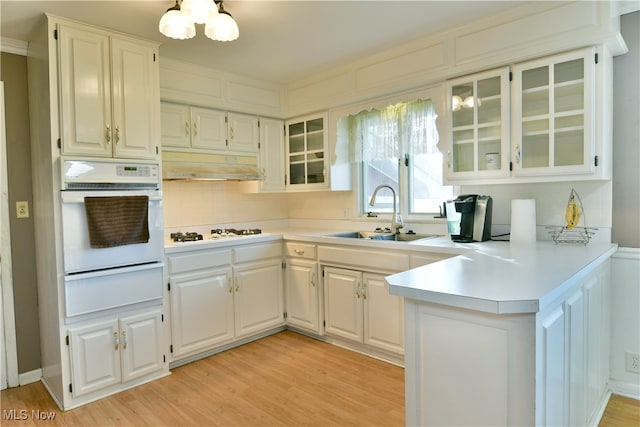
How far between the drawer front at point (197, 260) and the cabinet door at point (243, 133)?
1035 millimetres

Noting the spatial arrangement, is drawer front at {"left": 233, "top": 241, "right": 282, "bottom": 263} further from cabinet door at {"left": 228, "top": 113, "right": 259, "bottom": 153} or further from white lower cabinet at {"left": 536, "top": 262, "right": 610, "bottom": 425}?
white lower cabinet at {"left": 536, "top": 262, "right": 610, "bottom": 425}

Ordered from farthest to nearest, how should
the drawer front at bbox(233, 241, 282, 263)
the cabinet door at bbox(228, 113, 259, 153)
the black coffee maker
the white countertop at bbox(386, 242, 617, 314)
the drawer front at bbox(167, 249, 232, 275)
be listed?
the cabinet door at bbox(228, 113, 259, 153)
the drawer front at bbox(233, 241, 282, 263)
the drawer front at bbox(167, 249, 232, 275)
the black coffee maker
the white countertop at bbox(386, 242, 617, 314)

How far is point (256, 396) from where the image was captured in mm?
2498

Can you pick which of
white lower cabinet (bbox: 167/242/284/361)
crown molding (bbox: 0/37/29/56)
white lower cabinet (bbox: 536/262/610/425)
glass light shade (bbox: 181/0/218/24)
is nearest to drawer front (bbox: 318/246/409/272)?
white lower cabinet (bbox: 167/242/284/361)

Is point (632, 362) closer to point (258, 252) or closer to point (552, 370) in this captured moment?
point (552, 370)

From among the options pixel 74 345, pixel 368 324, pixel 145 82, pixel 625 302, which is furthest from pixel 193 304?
pixel 625 302

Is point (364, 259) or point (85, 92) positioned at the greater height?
point (85, 92)

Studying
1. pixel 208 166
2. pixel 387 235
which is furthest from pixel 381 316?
pixel 208 166

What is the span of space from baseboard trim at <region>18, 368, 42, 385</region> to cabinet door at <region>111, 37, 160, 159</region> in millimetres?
1649

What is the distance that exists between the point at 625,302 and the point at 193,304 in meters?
2.88

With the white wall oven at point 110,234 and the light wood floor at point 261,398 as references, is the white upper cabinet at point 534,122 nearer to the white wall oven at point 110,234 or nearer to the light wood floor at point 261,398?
the light wood floor at point 261,398

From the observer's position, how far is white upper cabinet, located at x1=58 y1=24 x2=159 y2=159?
2383 mm

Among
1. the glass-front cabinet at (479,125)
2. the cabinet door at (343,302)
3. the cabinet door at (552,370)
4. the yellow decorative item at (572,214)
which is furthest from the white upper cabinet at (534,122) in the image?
the cabinet door at (552,370)

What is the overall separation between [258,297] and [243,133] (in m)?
1.51
